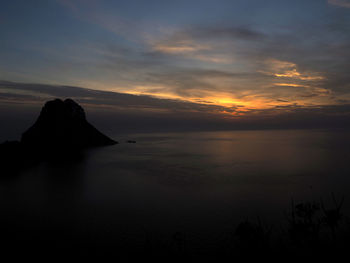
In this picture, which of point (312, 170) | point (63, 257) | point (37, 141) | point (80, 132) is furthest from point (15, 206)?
point (80, 132)

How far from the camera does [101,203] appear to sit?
35312mm

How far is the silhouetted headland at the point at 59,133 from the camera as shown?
4091 inches

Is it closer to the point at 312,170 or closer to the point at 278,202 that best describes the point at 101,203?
the point at 278,202

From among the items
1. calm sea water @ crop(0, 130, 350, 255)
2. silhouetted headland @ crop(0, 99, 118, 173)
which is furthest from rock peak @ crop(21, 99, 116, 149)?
calm sea water @ crop(0, 130, 350, 255)

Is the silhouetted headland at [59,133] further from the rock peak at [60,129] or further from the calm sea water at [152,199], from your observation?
the calm sea water at [152,199]

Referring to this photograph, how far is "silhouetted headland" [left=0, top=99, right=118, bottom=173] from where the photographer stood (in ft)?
341

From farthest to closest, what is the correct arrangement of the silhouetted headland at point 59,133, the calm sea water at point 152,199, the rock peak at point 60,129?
the rock peak at point 60,129
the silhouetted headland at point 59,133
the calm sea water at point 152,199

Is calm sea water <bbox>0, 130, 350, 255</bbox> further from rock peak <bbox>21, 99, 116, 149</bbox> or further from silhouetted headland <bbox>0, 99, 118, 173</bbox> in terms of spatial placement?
rock peak <bbox>21, 99, 116, 149</bbox>

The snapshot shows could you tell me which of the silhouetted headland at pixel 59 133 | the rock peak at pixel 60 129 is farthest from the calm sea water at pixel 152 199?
the rock peak at pixel 60 129

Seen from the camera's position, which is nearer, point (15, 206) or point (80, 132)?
point (15, 206)

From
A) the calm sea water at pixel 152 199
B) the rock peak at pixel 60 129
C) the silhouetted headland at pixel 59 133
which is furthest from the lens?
the rock peak at pixel 60 129

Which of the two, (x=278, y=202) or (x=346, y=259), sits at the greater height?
(x=346, y=259)

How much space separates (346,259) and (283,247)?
493 centimetres

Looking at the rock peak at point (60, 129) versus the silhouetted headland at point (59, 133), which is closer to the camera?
the silhouetted headland at point (59, 133)
